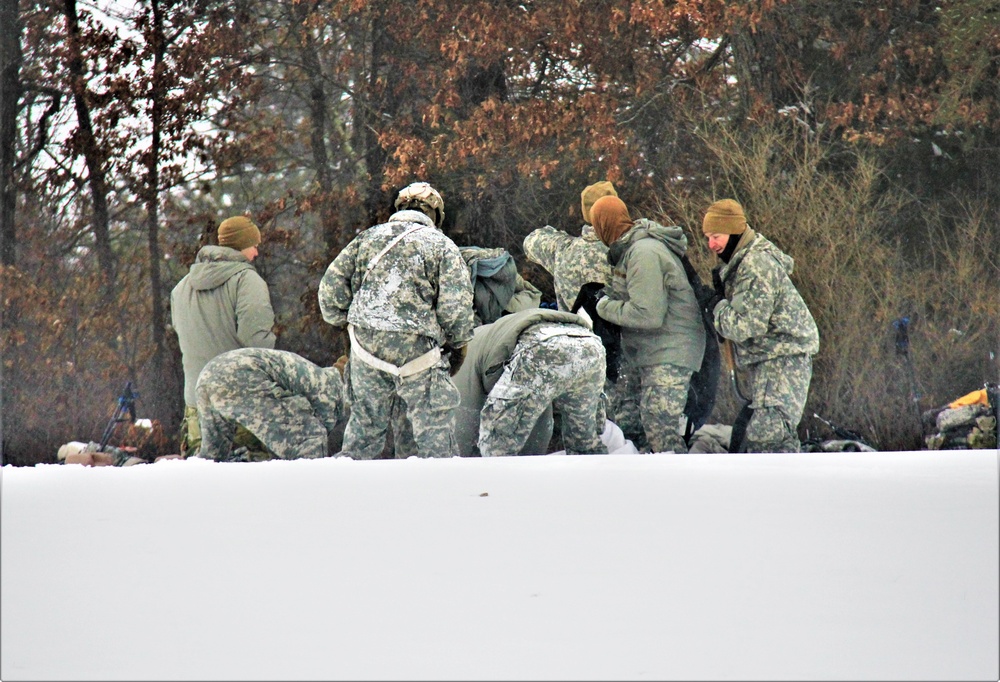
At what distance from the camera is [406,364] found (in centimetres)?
591

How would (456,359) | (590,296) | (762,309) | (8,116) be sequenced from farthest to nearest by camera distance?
(8,116)
(590,296)
(762,309)
(456,359)

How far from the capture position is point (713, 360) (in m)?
6.73

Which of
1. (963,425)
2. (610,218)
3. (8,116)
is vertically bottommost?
(963,425)

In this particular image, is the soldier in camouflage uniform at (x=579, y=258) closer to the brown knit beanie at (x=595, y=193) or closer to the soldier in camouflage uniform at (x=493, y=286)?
the brown knit beanie at (x=595, y=193)

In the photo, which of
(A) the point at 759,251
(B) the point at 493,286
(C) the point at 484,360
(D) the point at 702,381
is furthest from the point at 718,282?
(C) the point at 484,360

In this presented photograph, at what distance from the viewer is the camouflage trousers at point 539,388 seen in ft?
19.6

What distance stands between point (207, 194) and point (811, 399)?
3.83 metres

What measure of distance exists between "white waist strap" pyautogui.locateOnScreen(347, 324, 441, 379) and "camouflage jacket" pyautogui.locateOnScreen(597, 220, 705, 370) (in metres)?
1.12

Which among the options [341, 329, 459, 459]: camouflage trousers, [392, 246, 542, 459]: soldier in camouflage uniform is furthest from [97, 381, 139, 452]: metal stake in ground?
[341, 329, 459, 459]: camouflage trousers

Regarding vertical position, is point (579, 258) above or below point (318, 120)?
below

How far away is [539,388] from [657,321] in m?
0.87

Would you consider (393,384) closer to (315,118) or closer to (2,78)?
(315,118)

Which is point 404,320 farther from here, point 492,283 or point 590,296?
point 590,296

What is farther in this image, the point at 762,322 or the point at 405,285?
the point at 762,322
